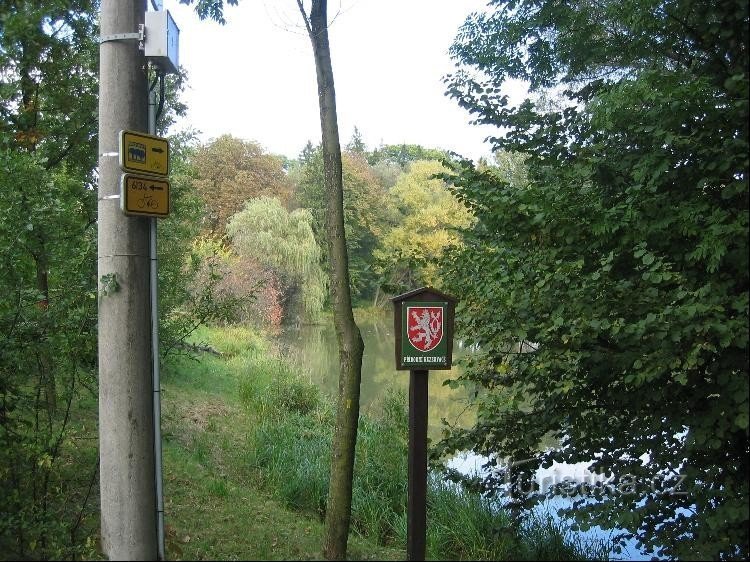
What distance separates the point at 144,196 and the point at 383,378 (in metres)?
13.3

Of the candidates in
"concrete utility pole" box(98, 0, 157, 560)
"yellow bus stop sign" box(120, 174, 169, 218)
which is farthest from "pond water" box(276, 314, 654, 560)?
"yellow bus stop sign" box(120, 174, 169, 218)

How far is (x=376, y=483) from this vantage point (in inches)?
284

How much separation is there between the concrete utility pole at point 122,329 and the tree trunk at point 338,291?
3.83ft

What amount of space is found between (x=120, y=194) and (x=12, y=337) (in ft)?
5.35

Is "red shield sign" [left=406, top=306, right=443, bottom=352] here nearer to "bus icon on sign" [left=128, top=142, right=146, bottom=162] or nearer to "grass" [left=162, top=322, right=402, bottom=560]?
"grass" [left=162, top=322, right=402, bottom=560]

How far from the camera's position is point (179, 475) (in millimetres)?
5824

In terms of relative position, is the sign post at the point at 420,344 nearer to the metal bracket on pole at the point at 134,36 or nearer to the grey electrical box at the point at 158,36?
the grey electrical box at the point at 158,36

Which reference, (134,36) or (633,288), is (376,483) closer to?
(633,288)

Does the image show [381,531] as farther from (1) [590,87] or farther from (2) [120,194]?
(1) [590,87]

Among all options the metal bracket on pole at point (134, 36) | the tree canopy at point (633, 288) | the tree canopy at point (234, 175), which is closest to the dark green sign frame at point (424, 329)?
the tree canopy at point (633, 288)

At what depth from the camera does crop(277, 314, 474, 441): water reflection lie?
38.7ft

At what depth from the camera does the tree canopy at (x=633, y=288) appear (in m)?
3.86

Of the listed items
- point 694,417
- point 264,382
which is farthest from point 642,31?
point 264,382

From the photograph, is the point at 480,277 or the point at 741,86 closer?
the point at 741,86
